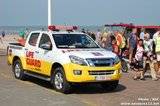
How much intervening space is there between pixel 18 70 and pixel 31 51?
54.6 inches

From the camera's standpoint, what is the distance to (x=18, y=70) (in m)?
16.8

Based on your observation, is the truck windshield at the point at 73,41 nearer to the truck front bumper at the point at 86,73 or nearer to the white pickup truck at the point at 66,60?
the white pickup truck at the point at 66,60

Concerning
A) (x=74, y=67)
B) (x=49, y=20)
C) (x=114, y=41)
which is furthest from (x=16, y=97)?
(x=49, y=20)

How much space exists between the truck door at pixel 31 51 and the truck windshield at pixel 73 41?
1.06 metres

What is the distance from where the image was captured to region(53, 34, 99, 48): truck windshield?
14.6 metres

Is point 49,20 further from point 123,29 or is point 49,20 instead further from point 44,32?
point 44,32

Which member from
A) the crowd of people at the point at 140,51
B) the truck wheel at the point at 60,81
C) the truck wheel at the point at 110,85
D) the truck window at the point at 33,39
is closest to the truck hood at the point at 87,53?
the truck wheel at the point at 60,81

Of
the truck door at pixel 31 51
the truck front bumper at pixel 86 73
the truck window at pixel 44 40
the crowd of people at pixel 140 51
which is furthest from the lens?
the crowd of people at pixel 140 51

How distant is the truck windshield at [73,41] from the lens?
575 inches

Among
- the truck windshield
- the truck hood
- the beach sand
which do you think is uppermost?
the truck windshield

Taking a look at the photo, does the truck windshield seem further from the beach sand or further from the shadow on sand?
the beach sand

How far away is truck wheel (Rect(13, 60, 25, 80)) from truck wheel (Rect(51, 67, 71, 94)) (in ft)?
8.30

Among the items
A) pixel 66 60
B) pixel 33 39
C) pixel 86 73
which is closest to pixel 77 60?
pixel 66 60

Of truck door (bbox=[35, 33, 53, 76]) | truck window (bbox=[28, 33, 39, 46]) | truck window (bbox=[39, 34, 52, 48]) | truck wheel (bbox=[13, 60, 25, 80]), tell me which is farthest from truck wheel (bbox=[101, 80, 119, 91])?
truck wheel (bbox=[13, 60, 25, 80])
